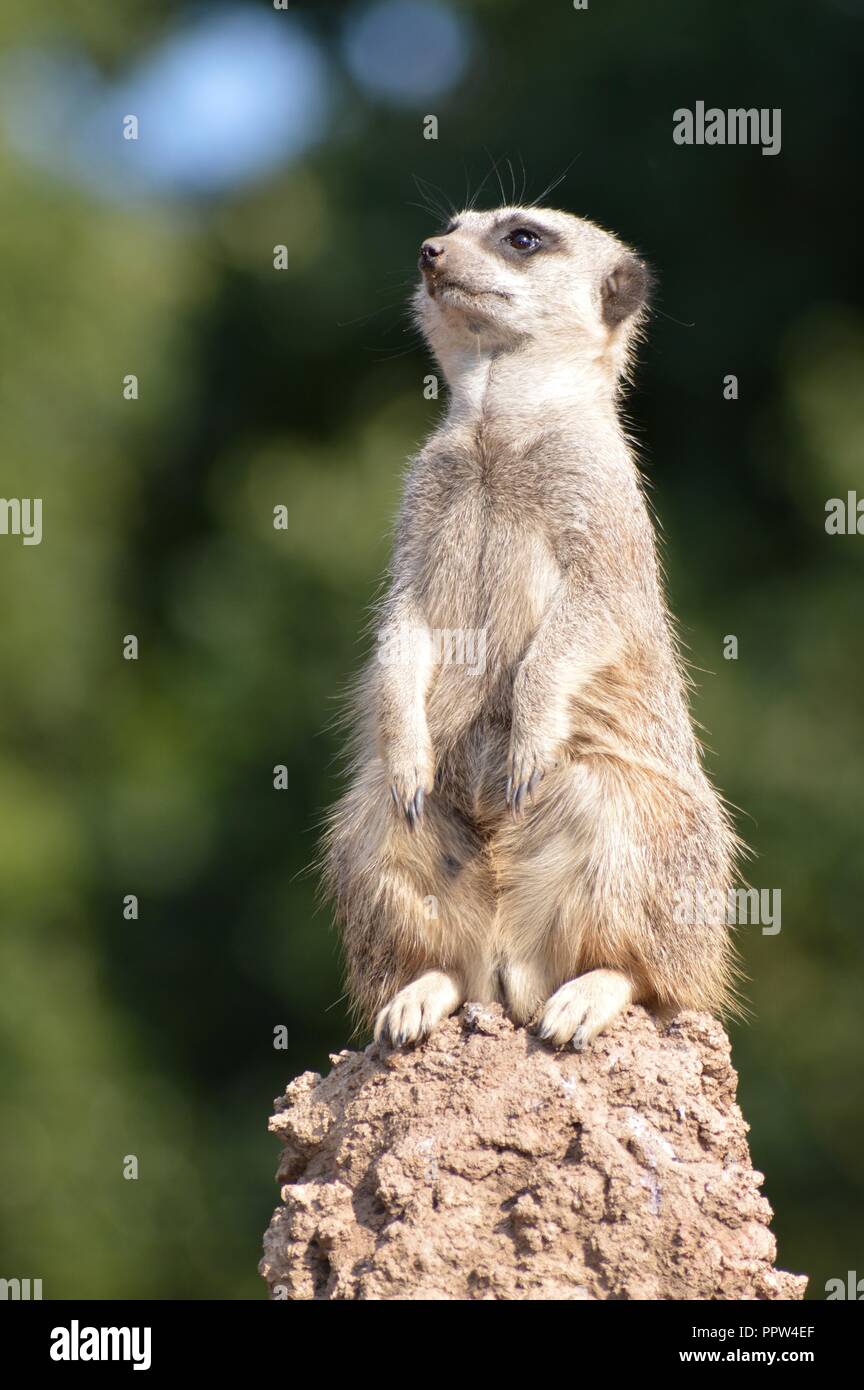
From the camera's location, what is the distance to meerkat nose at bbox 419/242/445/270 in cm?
514

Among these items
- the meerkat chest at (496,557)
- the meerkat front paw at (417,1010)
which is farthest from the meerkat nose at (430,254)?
the meerkat front paw at (417,1010)

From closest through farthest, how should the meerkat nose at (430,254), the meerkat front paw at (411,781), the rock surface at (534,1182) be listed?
the rock surface at (534,1182) → the meerkat front paw at (411,781) → the meerkat nose at (430,254)

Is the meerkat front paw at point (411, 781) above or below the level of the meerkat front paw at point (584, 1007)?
above

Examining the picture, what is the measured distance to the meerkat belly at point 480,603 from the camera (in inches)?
198

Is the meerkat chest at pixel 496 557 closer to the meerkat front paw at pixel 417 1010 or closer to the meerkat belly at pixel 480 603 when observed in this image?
the meerkat belly at pixel 480 603

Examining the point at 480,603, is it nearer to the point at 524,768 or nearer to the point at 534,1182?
the point at 524,768

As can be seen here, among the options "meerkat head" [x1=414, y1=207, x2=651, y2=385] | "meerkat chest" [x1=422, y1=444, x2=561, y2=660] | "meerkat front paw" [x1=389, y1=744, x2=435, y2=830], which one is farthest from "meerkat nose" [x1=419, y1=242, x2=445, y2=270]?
"meerkat front paw" [x1=389, y1=744, x2=435, y2=830]

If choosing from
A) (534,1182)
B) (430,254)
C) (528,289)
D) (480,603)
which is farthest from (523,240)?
(534,1182)

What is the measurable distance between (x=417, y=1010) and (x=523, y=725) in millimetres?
787

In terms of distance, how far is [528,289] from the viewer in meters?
5.26

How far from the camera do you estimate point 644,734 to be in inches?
198

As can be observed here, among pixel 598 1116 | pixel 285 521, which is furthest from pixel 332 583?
pixel 598 1116

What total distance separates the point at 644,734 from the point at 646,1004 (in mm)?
720

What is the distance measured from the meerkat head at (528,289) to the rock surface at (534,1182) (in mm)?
1919
